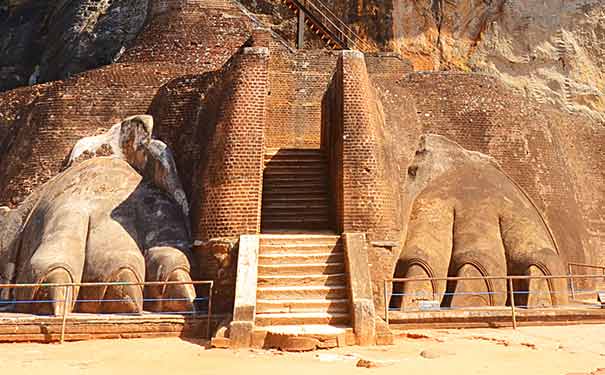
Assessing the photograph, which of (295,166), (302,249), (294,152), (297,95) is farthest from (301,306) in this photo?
(297,95)

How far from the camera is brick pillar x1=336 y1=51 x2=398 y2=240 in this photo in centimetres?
1002

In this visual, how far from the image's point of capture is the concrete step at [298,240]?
9818mm

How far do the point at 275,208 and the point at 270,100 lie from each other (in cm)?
398

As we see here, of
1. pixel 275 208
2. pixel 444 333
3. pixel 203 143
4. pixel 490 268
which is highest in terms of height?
pixel 203 143

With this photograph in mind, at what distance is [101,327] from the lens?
29.1 ft

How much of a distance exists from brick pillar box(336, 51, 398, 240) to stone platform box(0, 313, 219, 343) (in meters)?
2.70

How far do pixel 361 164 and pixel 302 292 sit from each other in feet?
7.99

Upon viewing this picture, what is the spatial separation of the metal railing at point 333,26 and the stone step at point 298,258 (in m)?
11.8

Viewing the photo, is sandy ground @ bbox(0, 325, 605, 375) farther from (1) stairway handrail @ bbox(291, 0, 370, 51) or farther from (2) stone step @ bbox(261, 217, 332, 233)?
(1) stairway handrail @ bbox(291, 0, 370, 51)

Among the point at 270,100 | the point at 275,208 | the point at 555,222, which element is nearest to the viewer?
the point at 275,208

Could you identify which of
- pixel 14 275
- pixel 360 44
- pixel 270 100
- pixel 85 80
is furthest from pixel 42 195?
pixel 360 44

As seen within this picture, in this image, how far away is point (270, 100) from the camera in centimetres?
1519

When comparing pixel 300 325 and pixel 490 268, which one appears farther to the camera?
pixel 490 268

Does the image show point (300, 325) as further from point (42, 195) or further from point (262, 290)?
point (42, 195)
